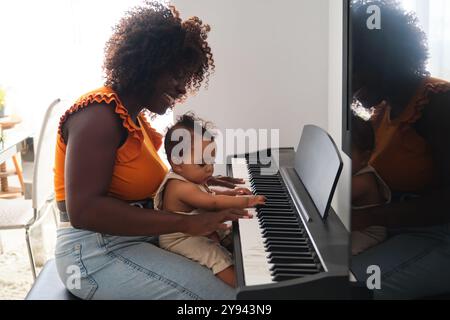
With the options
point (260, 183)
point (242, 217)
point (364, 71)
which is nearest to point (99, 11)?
point (260, 183)

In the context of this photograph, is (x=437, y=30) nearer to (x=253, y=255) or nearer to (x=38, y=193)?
(x=253, y=255)

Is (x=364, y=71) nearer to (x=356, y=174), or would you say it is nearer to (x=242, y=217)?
(x=356, y=174)

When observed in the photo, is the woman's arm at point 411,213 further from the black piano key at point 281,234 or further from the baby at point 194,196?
the baby at point 194,196

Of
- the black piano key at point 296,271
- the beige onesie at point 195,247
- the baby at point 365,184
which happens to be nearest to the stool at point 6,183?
the beige onesie at point 195,247

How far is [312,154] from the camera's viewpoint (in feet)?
5.65

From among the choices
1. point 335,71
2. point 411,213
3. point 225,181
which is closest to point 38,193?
point 225,181

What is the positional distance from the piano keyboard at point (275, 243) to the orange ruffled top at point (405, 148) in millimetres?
282

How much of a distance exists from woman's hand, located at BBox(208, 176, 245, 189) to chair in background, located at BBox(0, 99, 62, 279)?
0.79 m

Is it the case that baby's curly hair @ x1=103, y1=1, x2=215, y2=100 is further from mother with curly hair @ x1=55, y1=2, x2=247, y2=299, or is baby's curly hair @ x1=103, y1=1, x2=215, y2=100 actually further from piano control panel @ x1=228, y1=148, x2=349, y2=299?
piano control panel @ x1=228, y1=148, x2=349, y2=299

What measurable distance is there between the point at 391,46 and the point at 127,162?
0.81 meters

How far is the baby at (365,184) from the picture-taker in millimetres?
1091

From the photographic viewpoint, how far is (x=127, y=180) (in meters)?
1.63

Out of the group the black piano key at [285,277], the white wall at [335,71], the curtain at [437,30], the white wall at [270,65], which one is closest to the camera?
the curtain at [437,30]

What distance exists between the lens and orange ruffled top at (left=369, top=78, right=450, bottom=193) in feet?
3.22
